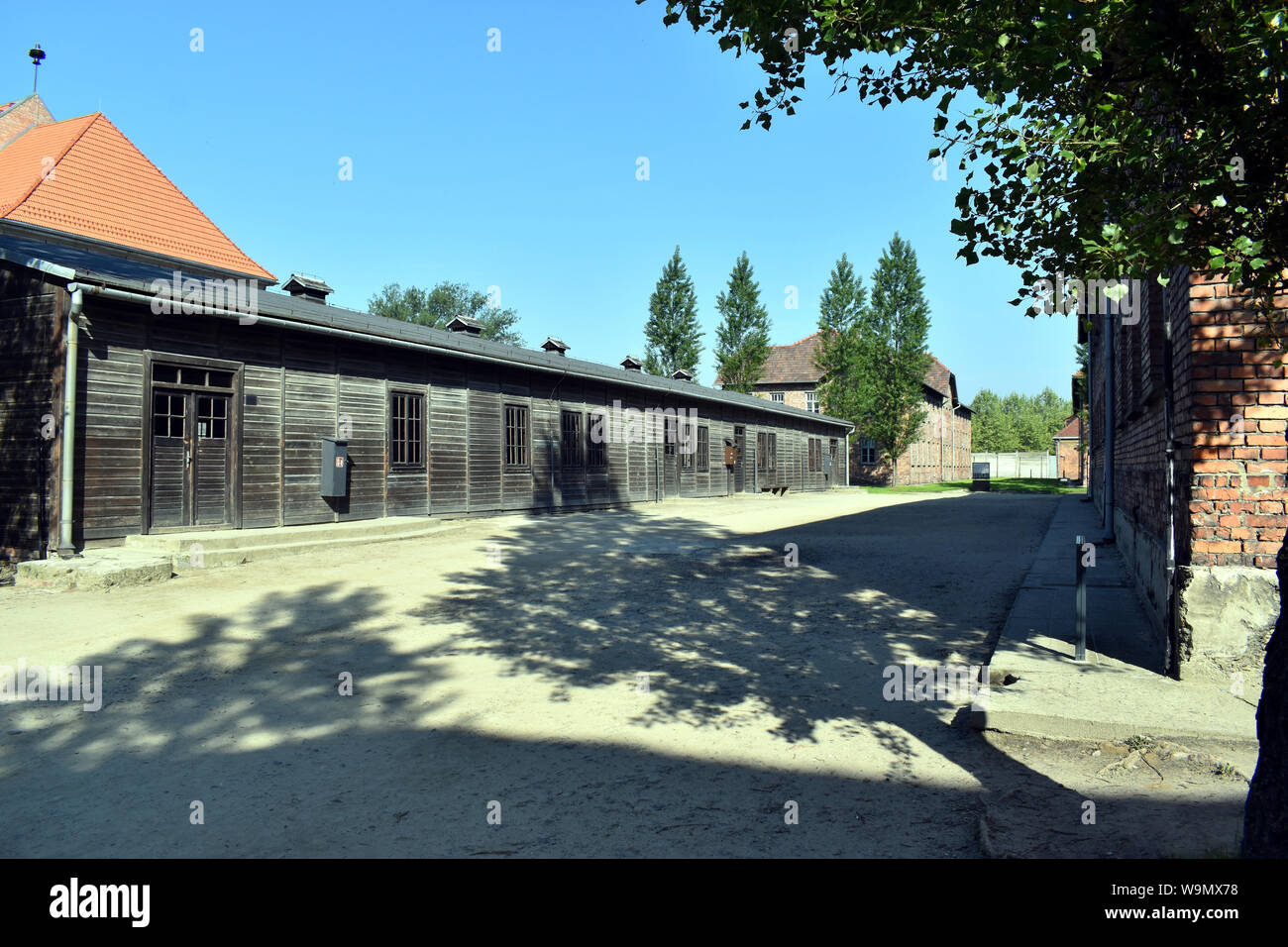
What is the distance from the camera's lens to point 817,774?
161 inches

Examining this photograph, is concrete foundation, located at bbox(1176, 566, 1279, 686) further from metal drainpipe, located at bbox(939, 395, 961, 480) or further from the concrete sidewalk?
metal drainpipe, located at bbox(939, 395, 961, 480)

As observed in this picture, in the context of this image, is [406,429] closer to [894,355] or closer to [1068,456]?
[894,355]

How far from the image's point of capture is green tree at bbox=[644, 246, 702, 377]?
56.9 metres

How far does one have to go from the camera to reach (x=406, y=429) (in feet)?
55.2

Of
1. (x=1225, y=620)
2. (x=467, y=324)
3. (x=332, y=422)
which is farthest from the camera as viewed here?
(x=467, y=324)

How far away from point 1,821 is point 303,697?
2.04 metres

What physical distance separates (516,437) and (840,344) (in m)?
35.6

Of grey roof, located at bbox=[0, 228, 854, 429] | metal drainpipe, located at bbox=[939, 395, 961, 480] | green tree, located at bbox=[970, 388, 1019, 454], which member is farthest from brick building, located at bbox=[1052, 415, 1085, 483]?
grey roof, located at bbox=[0, 228, 854, 429]

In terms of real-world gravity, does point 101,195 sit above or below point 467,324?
above

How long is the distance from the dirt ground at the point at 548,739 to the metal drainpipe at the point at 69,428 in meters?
1.74

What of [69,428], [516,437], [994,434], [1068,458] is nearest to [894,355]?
[1068,458]

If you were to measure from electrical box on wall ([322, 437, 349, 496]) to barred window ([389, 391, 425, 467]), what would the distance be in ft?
5.10

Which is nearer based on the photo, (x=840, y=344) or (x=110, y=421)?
(x=110, y=421)
